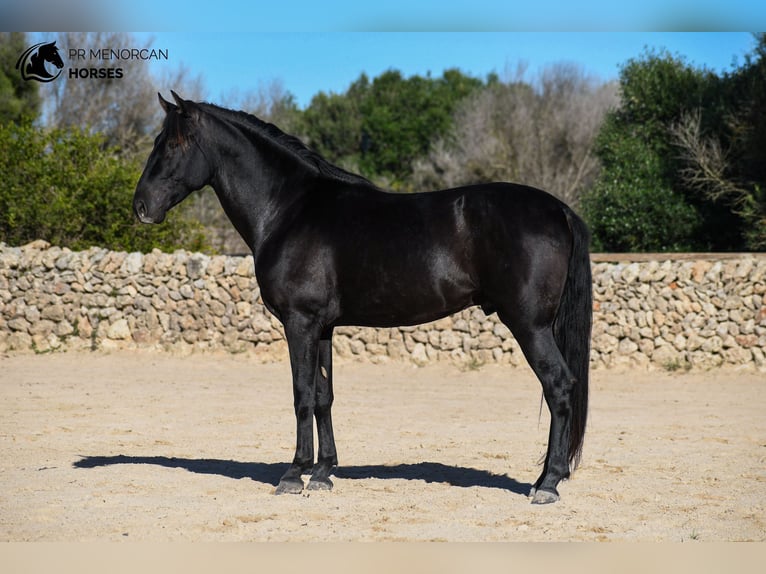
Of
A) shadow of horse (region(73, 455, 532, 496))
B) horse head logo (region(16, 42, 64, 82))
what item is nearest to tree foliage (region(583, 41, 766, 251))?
horse head logo (region(16, 42, 64, 82))

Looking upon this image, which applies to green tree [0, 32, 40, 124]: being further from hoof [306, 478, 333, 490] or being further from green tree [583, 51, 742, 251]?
hoof [306, 478, 333, 490]

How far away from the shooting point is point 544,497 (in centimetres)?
518

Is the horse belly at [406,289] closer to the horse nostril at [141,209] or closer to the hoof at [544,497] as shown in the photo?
the hoof at [544,497]

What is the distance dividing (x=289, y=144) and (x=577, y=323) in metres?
2.24

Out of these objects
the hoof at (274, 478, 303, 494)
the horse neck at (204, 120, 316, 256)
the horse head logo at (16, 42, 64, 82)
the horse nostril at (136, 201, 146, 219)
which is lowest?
the hoof at (274, 478, 303, 494)

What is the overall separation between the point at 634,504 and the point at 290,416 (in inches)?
169

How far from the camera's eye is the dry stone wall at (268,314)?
1182 centimetres

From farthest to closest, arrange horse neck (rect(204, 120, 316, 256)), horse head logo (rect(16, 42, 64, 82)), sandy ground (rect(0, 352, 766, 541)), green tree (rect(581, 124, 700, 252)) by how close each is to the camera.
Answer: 1. green tree (rect(581, 124, 700, 252))
2. horse head logo (rect(16, 42, 64, 82))
3. horse neck (rect(204, 120, 316, 256))
4. sandy ground (rect(0, 352, 766, 541))

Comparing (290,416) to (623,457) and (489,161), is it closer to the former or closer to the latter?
(623,457)

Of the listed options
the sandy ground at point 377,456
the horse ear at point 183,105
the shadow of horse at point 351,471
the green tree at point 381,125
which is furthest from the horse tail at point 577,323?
the green tree at point 381,125

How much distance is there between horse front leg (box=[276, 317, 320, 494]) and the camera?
534 cm

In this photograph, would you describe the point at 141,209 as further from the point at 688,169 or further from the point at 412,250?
the point at 688,169

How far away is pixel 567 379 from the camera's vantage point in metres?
5.14

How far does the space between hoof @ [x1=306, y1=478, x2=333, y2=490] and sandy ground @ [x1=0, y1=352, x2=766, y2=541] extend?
0.08 metres
